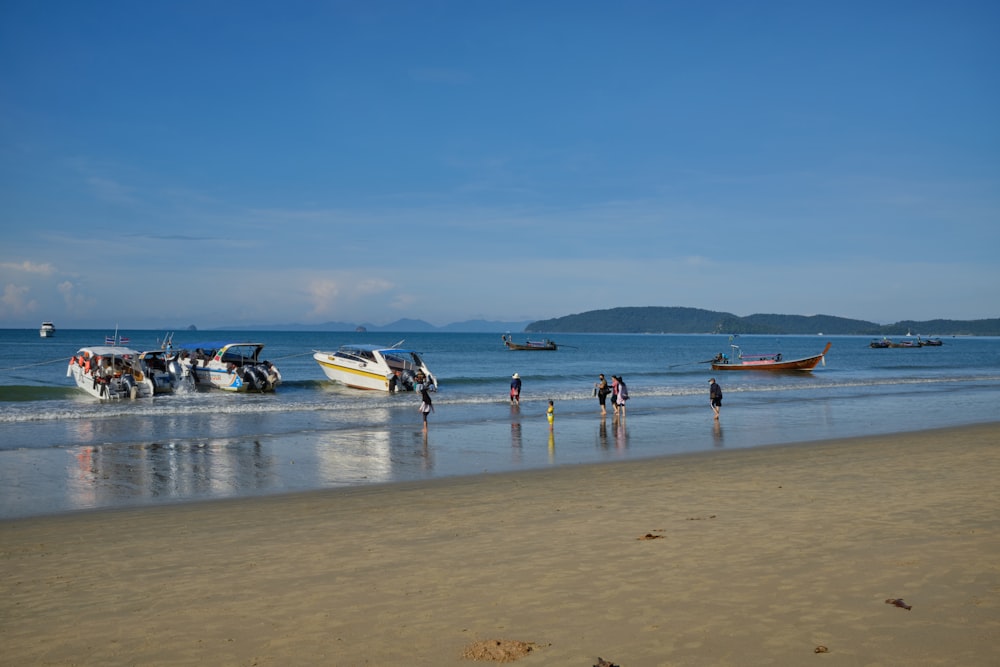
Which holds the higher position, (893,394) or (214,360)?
(214,360)

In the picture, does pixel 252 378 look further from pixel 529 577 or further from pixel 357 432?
pixel 529 577

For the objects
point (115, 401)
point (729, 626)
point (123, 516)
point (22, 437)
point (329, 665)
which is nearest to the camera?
point (329, 665)

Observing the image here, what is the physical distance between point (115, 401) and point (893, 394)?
1432 inches

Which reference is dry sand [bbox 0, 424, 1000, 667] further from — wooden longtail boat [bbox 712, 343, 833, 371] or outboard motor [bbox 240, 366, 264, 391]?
wooden longtail boat [bbox 712, 343, 833, 371]

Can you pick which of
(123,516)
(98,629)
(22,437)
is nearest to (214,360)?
(22,437)

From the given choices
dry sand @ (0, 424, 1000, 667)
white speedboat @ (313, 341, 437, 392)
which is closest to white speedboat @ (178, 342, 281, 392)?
white speedboat @ (313, 341, 437, 392)

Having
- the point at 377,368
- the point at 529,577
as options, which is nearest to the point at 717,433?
the point at 529,577

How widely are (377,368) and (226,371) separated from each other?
→ 292 inches

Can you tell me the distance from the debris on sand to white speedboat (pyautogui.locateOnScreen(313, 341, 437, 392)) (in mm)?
31058

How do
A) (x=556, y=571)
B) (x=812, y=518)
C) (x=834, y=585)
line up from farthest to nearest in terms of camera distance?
(x=812, y=518), (x=556, y=571), (x=834, y=585)

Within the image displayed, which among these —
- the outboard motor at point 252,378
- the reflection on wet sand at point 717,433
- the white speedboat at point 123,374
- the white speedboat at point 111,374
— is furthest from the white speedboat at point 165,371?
the reflection on wet sand at point 717,433

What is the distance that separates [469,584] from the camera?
7645mm

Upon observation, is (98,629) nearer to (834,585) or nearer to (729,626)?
(729,626)

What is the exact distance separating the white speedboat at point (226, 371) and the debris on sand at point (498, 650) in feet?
110
